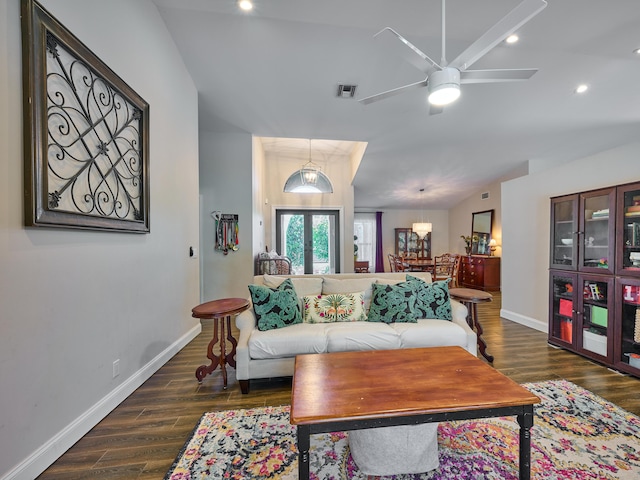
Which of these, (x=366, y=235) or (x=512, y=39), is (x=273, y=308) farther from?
(x=366, y=235)

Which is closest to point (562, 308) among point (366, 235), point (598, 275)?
point (598, 275)

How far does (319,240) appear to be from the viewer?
737 centimetres

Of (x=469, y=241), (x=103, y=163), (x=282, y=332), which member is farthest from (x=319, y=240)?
(x=103, y=163)

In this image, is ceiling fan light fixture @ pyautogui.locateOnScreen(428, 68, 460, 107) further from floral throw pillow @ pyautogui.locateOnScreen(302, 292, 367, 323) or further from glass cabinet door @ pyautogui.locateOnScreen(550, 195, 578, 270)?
glass cabinet door @ pyautogui.locateOnScreen(550, 195, 578, 270)

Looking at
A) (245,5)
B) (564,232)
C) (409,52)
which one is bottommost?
(564,232)

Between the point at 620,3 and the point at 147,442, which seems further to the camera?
the point at 620,3

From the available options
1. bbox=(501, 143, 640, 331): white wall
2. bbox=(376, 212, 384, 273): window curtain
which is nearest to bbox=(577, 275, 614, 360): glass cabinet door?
bbox=(501, 143, 640, 331): white wall

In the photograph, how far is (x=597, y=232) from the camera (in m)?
2.81

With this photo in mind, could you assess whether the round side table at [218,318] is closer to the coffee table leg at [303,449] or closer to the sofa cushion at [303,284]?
the sofa cushion at [303,284]

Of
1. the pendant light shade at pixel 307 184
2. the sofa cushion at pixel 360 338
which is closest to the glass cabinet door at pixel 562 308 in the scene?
the sofa cushion at pixel 360 338

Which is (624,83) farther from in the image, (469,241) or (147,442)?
(147,442)

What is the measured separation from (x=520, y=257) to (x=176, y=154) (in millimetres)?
4903

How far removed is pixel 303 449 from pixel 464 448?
3.48 ft

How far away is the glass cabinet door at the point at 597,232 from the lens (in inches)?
104
